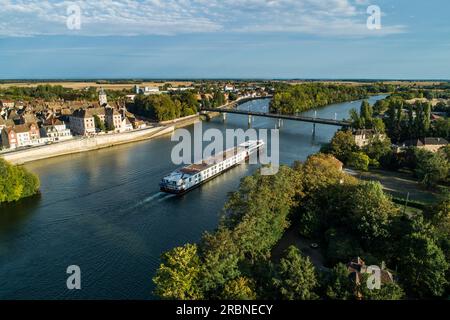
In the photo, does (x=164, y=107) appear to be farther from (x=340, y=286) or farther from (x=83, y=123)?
(x=340, y=286)

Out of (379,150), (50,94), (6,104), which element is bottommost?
(379,150)

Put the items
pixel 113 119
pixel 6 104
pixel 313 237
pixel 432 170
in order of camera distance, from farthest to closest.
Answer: pixel 6 104 < pixel 113 119 < pixel 432 170 < pixel 313 237

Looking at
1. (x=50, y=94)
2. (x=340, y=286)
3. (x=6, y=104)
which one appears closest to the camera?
A: (x=340, y=286)

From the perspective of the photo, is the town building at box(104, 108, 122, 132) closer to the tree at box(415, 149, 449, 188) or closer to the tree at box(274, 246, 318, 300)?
the tree at box(415, 149, 449, 188)

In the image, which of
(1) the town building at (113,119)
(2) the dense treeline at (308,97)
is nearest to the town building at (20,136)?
(1) the town building at (113,119)

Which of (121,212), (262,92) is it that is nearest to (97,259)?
(121,212)

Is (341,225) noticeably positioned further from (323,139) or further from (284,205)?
(323,139)

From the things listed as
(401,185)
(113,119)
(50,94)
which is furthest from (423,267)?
(50,94)
